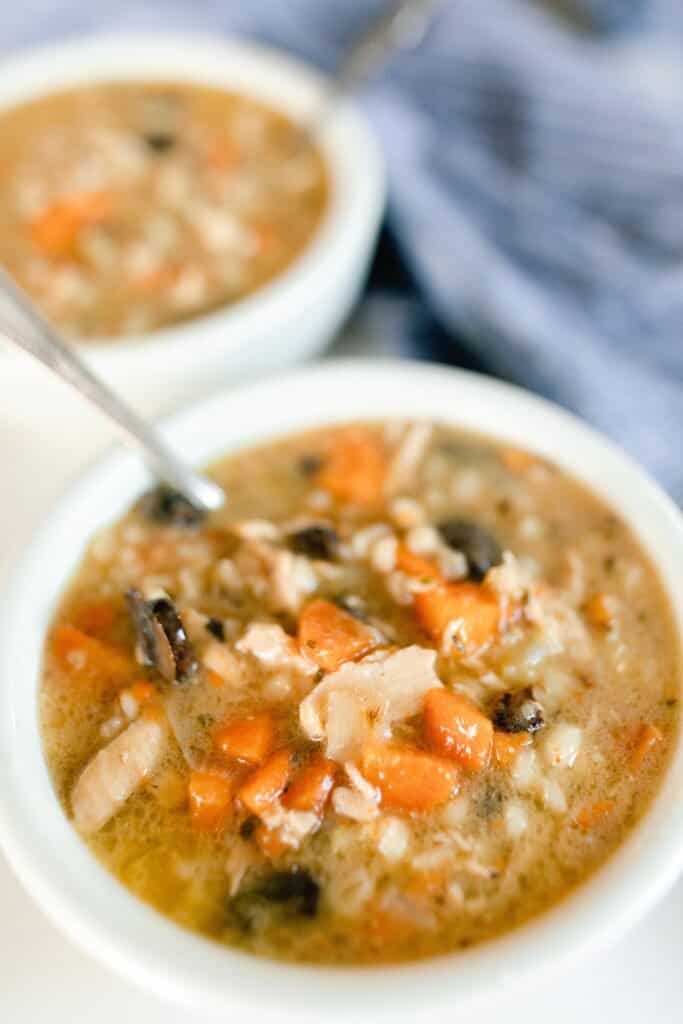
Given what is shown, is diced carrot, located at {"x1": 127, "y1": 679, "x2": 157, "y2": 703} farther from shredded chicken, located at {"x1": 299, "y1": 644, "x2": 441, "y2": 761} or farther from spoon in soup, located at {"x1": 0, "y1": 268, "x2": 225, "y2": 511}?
spoon in soup, located at {"x1": 0, "y1": 268, "x2": 225, "y2": 511}

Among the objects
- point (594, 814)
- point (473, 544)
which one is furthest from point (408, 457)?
point (594, 814)

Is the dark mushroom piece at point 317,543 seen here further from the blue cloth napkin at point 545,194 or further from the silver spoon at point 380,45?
the silver spoon at point 380,45

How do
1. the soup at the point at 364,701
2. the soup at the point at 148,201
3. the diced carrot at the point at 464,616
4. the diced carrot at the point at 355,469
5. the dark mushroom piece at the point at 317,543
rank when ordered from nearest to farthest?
1. the soup at the point at 364,701
2. the diced carrot at the point at 464,616
3. the dark mushroom piece at the point at 317,543
4. the diced carrot at the point at 355,469
5. the soup at the point at 148,201

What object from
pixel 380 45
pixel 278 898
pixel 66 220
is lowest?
pixel 66 220

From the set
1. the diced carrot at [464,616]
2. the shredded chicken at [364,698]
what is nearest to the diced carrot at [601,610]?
the diced carrot at [464,616]

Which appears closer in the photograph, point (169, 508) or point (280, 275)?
point (169, 508)

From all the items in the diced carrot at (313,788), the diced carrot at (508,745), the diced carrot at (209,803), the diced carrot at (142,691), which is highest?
the diced carrot at (508,745)

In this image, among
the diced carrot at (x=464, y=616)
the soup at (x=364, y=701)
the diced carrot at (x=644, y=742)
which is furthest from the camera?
the diced carrot at (x=464, y=616)

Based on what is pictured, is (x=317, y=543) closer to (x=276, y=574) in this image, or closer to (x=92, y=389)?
(x=276, y=574)
